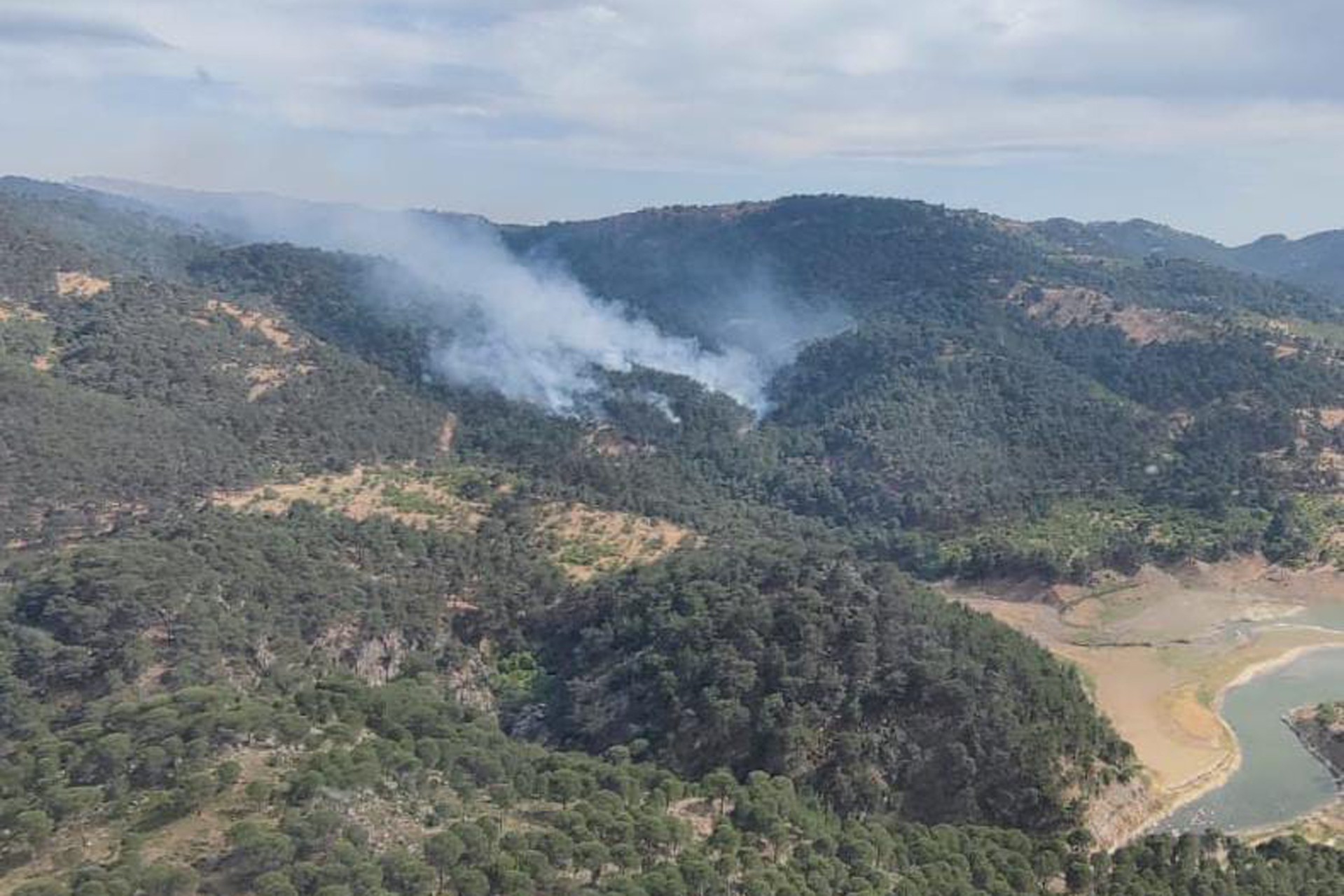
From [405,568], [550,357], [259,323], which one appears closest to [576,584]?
[405,568]

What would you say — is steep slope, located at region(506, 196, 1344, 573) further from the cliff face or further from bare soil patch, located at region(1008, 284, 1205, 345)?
the cliff face

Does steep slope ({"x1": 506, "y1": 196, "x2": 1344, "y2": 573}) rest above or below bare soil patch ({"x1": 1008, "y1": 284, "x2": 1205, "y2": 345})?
below

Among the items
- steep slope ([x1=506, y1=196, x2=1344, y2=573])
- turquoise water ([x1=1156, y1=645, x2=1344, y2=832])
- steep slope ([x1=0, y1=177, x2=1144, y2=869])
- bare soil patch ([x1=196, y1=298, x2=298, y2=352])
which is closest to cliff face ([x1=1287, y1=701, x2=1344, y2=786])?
turquoise water ([x1=1156, y1=645, x2=1344, y2=832])

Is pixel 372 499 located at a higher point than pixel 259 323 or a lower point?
lower

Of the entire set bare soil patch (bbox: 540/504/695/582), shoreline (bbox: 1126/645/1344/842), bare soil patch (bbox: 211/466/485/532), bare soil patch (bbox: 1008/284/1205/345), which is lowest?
shoreline (bbox: 1126/645/1344/842)

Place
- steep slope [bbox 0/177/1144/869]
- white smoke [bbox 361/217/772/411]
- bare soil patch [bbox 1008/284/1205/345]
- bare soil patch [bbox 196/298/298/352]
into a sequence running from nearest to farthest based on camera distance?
1. steep slope [bbox 0/177/1144/869]
2. bare soil patch [bbox 196/298/298/352]
3. white smoke [bbox 361/217/772/411]
4. bare soil patch [bbox 1008/284/1205/345]

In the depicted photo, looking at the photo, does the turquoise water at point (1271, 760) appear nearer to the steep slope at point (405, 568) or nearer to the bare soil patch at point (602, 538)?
the steep slope at point (405, 568)

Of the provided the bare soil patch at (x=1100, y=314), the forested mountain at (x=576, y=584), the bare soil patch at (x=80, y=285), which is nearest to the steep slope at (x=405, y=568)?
the forested mountain at (x=576, y=584)

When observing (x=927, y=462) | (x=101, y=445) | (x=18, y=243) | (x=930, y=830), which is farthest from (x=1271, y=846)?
(x=18, y=243)

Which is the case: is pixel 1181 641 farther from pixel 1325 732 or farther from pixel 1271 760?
pixel 1271 760
